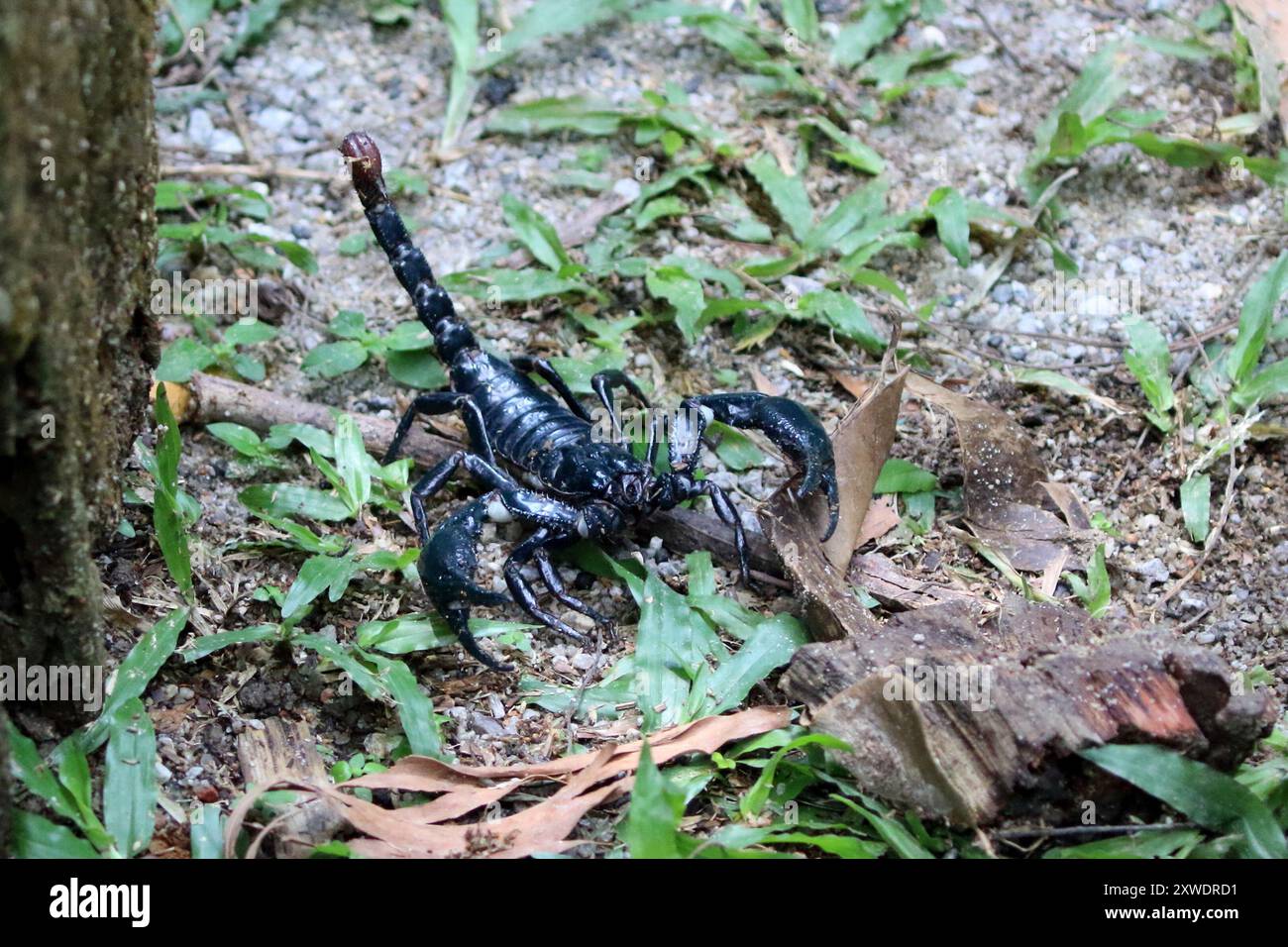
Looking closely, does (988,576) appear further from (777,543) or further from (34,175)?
(34,175)

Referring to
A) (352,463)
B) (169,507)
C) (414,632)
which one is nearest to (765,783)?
(414,632)

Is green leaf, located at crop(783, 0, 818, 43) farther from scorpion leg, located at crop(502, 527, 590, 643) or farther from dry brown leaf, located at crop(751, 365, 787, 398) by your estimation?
scorpion leg, located at crop(502, 527, 590, 643)

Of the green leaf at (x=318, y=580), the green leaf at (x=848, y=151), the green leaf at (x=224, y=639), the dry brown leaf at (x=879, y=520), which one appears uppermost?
the green leaf at (x=848, y=151)

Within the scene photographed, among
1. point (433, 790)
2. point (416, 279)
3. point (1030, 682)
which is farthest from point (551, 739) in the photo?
point (416, 279)

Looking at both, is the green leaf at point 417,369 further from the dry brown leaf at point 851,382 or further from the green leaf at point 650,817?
the green leaf at point 650,817

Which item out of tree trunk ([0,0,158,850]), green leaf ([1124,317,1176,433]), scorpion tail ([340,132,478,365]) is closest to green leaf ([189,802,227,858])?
tree trunk ([0,0,158,850])

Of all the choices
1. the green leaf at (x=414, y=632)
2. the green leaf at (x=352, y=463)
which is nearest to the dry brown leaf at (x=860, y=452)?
the green leaf at (x=414, y=632)

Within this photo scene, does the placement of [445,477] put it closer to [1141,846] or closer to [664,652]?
[664,652]
